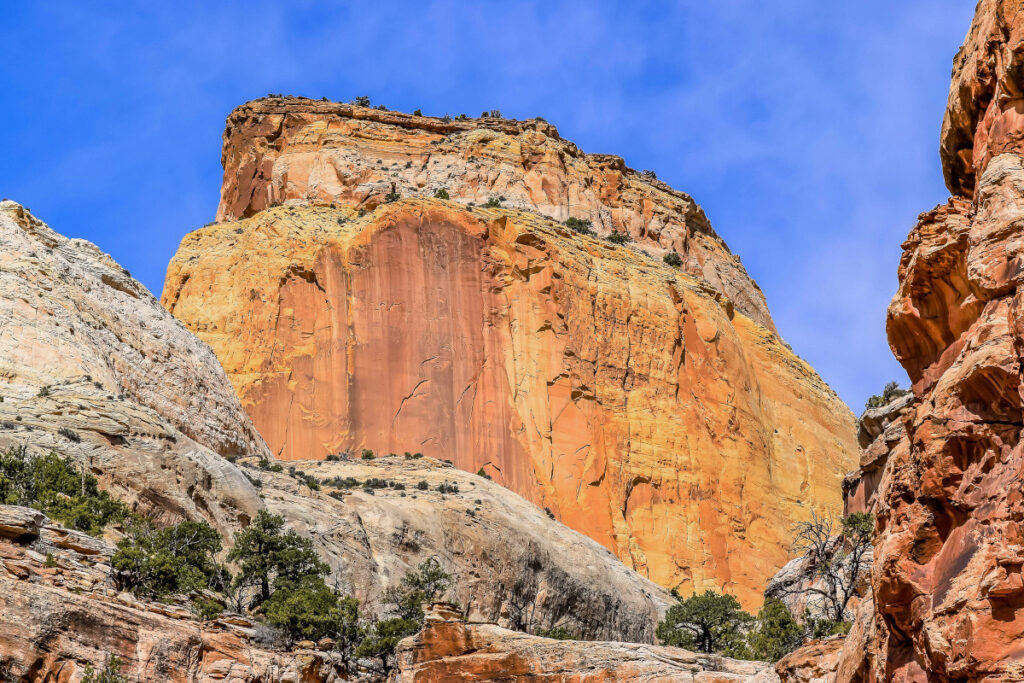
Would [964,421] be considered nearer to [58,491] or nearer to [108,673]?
[108,673]

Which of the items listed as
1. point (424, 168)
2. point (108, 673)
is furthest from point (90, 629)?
point (424, 168)

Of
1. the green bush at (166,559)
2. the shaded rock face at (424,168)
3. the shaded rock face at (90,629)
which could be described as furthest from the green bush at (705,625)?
the shaded rock face at (424,168)

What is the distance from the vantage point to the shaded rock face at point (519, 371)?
7794 centimetres

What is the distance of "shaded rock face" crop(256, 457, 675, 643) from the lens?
45.0m

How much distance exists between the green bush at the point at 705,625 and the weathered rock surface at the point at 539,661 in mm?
16276

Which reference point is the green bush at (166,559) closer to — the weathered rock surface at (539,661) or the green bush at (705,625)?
the weathered rock surface at (539,661)

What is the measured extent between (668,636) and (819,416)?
48687mm

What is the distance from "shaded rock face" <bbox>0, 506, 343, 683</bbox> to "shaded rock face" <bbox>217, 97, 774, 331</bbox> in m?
62.9

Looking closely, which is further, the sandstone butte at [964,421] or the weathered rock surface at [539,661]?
the weathered rock surface at [539,661]

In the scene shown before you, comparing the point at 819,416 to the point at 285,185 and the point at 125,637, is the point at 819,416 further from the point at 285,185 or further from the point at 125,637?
the point at 125,637

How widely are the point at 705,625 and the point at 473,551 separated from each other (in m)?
8.53

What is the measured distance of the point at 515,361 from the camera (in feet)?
270

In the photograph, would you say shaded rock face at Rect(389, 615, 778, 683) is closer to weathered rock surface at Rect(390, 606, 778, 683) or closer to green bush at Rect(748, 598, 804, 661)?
weathered rock surface at Rect(390, 606, 778, 683)

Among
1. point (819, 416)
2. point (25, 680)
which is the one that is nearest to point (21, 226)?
point (25, 680)
